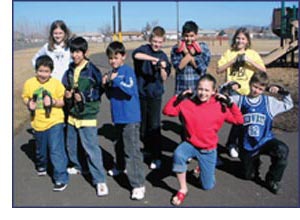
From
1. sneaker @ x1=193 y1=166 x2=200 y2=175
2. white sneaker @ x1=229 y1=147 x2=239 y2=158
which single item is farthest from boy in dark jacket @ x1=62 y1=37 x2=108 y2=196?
white sneaker @ x1=229 y1=147 x2=239 y2=158

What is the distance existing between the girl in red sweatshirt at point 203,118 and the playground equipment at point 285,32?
12.3 m

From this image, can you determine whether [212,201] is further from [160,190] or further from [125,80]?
[125,80]

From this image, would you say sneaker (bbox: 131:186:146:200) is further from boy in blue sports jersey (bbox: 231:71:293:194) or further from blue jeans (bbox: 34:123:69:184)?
boy in blue sports jersey (bbox: 231:71:293:194)

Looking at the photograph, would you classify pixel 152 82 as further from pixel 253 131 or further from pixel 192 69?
pixel 253 131

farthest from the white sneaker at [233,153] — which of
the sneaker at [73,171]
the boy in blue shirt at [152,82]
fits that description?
the sneaker at [73,171]

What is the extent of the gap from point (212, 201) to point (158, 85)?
154 centimetres

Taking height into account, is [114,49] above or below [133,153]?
above

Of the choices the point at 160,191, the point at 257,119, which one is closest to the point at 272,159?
Answer: the point at 257,119

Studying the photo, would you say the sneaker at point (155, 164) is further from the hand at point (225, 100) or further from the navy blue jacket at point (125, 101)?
the hand at point (225, 100)

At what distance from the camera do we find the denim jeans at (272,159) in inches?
161

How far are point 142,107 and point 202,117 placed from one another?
3.05 feet

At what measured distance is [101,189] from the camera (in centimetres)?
410

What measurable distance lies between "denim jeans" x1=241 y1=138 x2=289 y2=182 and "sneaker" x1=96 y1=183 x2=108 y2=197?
1.59m

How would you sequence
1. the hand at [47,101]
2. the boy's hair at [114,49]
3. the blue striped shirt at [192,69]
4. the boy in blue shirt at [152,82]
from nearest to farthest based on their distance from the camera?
the boy's hair at [114,49] → the hand at [47,101] → the boy in blue shirt at [152,82] → the blue striped shirt at [192,69]
